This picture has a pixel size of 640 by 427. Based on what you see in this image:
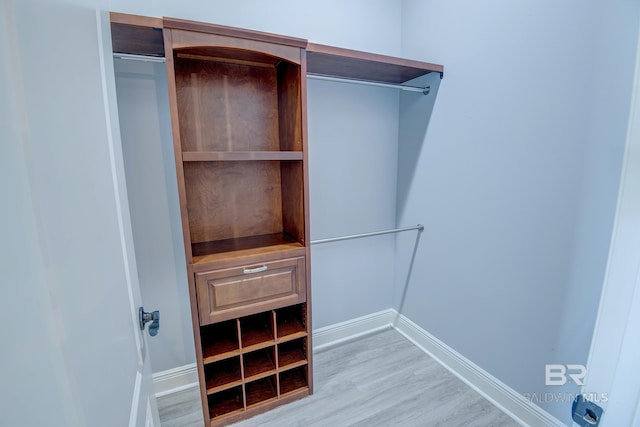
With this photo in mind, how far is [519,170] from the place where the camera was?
144cm

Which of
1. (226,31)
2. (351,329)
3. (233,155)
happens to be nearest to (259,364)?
(351,329)

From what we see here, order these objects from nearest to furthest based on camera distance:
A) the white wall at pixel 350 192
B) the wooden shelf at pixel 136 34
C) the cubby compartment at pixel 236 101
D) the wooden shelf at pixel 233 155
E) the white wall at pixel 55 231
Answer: the white wall at pixel 55 231
the wooden shelf at pixel 136 34
the wooden shelf at pixel 233 155
the cubby compartment at pixel 236 101
the white wall at pixel 350 192

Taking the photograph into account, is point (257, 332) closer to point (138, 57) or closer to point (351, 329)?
point (351, 329)

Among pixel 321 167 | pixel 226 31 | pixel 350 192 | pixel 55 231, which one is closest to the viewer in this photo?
pixel 55 231

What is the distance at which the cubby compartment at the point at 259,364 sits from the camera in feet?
5.21

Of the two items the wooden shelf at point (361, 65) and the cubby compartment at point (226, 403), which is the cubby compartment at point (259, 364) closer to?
the cubby compartment at point (226, 403)

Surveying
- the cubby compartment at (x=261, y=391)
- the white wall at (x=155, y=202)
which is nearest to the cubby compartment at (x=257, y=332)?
the cubby compartment at (x=261, y=391)

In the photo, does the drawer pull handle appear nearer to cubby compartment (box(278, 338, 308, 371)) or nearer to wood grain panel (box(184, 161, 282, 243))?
wood grain panel (box(184, 161, 282, 243))

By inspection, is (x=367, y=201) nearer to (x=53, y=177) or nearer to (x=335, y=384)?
(x=335, y=384)

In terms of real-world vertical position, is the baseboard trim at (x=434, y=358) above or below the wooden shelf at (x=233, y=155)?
below

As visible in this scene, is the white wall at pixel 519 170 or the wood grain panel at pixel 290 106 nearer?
the white wall at pixel 519 170

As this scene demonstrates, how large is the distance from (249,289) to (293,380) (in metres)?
0.73

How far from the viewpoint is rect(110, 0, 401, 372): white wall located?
4.95 ft

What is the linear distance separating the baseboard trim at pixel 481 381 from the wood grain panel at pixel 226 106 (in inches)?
67.2
